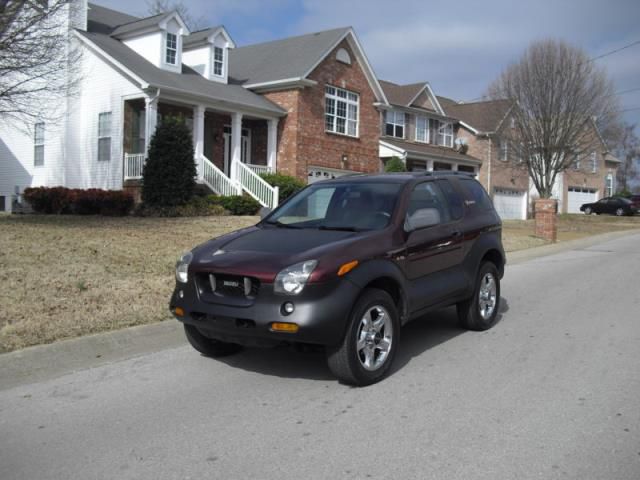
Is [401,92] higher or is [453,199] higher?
[401,92]

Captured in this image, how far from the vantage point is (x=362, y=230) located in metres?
5.62

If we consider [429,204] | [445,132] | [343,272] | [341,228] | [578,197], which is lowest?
[343,272]

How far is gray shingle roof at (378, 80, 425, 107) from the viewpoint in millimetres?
34562

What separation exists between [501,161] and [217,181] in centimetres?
2124

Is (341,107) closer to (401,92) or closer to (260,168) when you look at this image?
(260,168)

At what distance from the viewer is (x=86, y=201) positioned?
18.9 meters

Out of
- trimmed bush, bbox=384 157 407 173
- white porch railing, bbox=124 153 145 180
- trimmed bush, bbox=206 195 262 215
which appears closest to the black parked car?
trimmed bush, bbox=384 157 407 173

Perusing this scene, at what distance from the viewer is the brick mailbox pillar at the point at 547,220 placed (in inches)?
769

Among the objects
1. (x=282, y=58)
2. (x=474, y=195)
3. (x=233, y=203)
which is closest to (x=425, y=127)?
(x=282, y=58)

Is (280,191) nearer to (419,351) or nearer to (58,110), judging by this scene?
(58,110)

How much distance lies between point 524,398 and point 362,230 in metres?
1.96

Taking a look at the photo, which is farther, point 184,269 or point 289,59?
point 289,59

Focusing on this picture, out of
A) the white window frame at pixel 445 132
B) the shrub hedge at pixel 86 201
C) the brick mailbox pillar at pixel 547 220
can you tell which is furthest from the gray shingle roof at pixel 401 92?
the shrub hedge at pixel 86 201

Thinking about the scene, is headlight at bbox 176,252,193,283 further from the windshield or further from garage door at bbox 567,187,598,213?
garage door at bbox 567,187,598,213
